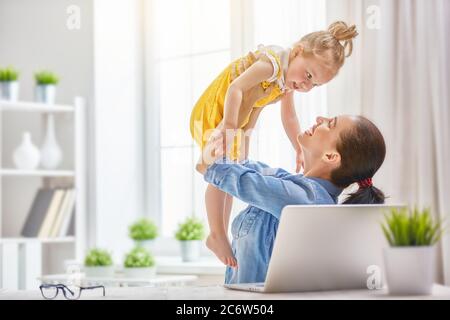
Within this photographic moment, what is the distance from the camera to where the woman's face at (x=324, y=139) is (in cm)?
147

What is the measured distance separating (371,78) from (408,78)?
0.43 ft

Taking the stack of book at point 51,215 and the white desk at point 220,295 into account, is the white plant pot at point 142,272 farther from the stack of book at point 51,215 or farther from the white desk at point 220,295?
the white desk at point 220,295

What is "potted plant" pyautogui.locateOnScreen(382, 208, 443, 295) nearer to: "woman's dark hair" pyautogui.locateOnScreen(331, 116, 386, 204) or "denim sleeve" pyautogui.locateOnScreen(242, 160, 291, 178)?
"woman's dark hair" pyautogui.locateOnScreen(331, 116, 386, 204)

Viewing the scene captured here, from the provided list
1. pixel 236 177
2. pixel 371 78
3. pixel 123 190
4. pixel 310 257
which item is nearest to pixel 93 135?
pixel 123 190

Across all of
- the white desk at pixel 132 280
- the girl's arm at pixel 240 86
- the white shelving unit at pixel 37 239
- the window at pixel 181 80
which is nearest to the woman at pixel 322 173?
the girl's arm at pixel 240 86

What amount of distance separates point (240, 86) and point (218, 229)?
Result: 0.35m

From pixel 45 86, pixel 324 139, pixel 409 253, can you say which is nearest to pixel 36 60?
pixel 45 86

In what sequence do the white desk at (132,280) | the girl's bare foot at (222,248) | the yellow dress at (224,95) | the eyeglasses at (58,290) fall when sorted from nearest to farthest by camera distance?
the eyeglasses at (58,290)
the girl's bare foot at (222,248)
the yellow dress at (224,95)
the white desk at (132,280)

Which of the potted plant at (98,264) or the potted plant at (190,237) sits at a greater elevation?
the potted plant at (190,237)

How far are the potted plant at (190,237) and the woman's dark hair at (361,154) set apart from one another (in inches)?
60.9

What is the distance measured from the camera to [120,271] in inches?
125

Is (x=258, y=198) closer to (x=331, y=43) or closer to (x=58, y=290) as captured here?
(x=58, y=290)

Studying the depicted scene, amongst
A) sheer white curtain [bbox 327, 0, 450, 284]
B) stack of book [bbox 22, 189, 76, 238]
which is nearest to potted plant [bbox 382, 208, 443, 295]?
sheer white curtain [bbox 327, 0, 450, 284]
